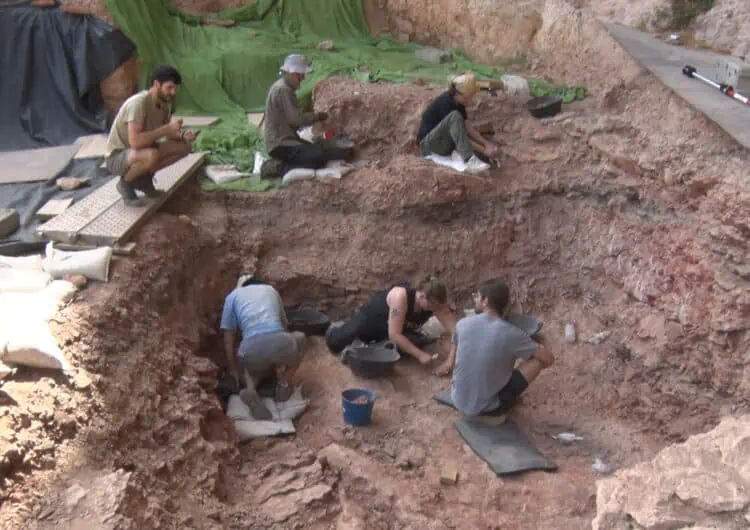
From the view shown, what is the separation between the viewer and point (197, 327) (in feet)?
20.5

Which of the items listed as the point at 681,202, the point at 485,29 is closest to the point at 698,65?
the point at 681,202

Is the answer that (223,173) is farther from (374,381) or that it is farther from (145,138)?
(374,381)

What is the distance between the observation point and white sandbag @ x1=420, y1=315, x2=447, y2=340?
6.95 metres

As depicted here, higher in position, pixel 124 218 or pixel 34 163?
pixel 124 218

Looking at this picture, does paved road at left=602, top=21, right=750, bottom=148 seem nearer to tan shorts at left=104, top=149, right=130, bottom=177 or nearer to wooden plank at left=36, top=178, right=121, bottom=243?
tan shorts at left=104, top=149, right=130, bottom=177

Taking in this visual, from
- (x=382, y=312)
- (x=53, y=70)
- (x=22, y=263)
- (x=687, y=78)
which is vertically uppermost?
(x=687, y=78)

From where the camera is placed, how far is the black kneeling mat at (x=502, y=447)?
5223mm

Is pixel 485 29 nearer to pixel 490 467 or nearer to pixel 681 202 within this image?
pixel 681 202

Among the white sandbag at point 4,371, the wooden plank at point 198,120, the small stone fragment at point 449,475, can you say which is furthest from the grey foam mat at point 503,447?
the wooden plank at point 198,120

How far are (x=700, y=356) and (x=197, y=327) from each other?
14.5 ft

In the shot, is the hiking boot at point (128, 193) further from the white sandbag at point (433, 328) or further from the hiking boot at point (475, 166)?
the hiking boot at point (475, 166)

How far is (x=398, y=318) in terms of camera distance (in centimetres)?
623

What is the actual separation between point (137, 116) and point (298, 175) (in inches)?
84.2

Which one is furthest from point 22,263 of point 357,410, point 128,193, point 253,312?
point 357,410
